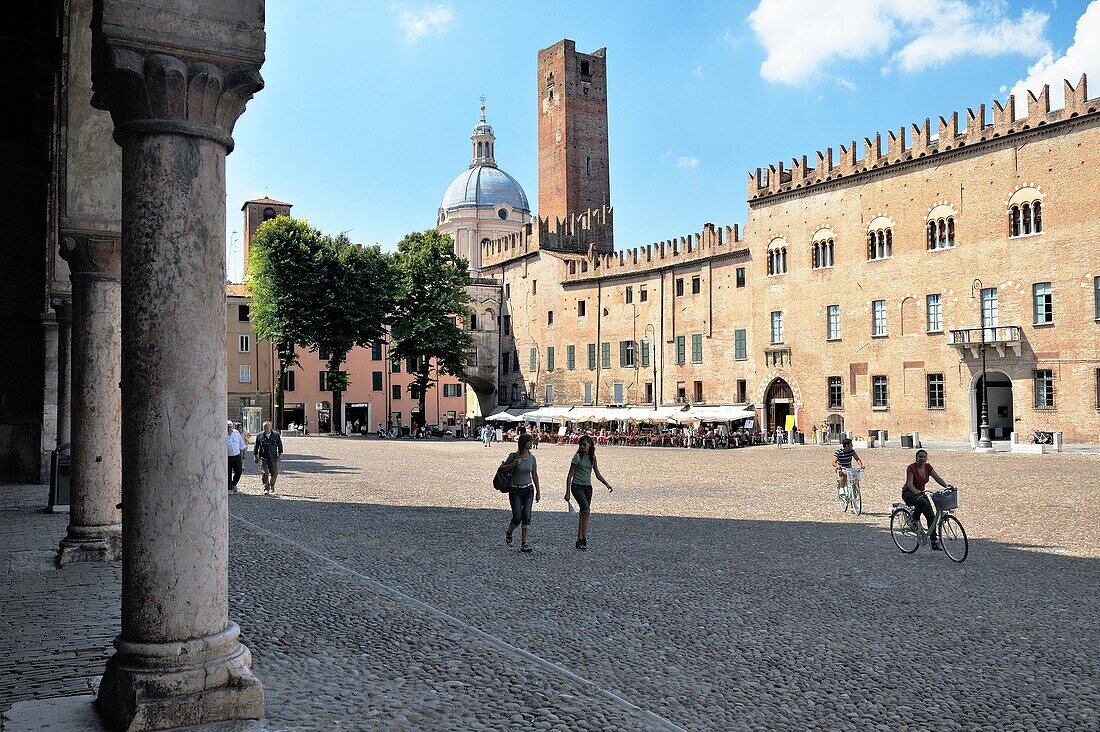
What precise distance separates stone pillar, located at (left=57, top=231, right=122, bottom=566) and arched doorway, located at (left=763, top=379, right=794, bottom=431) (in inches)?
1539

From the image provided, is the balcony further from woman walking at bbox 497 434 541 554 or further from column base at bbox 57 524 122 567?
column base at bbox 57 524 122 567

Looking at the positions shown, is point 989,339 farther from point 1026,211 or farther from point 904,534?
point 904,534

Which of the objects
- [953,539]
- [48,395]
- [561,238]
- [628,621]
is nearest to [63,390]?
[48,395]

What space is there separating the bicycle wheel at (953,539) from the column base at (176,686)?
845 cm

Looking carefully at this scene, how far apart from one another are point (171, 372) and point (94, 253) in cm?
523

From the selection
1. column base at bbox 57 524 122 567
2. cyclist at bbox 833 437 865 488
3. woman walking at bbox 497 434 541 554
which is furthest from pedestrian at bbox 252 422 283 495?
cyclist at bbox 833 437 865 488

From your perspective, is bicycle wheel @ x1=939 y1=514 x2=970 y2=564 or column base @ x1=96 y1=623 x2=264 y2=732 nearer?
column base @ x1=96 y1=623 x2=264 y2=732

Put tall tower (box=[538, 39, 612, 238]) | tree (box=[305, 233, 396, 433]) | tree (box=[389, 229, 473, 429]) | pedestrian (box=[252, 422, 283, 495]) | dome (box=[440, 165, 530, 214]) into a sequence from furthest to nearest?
dome (box=[440, 165, 530, 214]) → tall tower (box=[538, 39, 612, 238]) → tree (box=[389, 229, 473, 429]) → tree (box=[305, 233, 396, 433]) → pedestrian (box=[252, 422, 283, 495])

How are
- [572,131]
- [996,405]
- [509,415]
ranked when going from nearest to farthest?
[996,405]
[509,415]
[572,131]

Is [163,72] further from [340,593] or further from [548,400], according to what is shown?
[548,400]

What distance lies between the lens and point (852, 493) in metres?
15.6

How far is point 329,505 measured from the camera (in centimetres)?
1705

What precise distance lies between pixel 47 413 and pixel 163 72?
57.0 feet

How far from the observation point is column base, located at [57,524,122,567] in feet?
30.6
